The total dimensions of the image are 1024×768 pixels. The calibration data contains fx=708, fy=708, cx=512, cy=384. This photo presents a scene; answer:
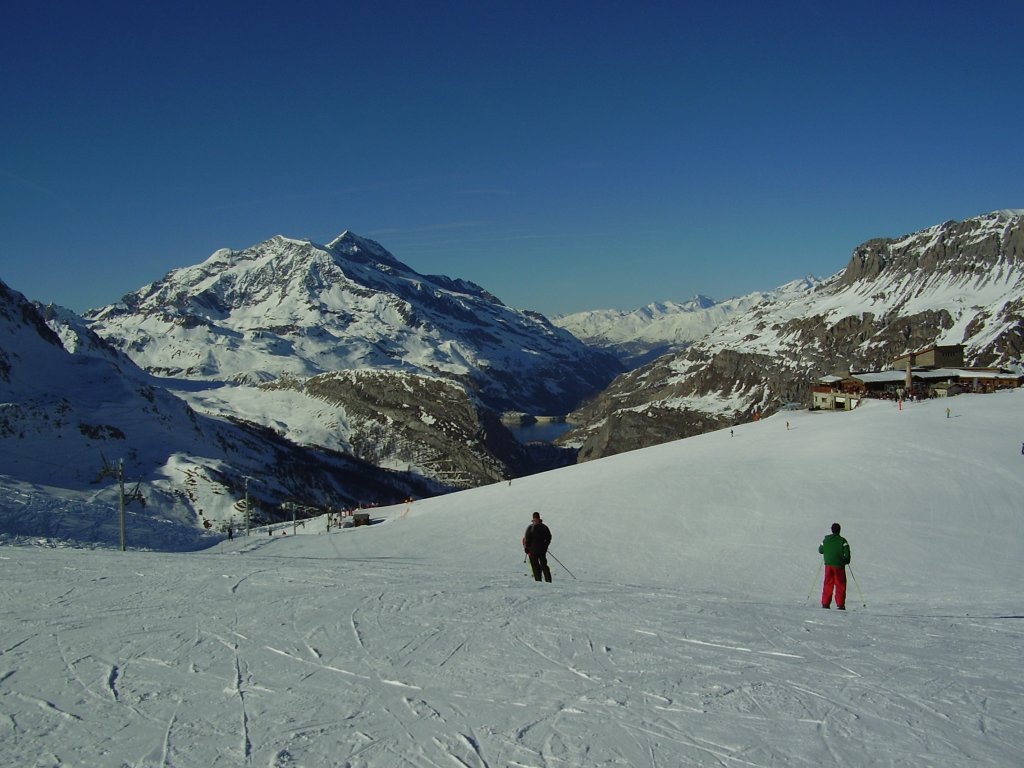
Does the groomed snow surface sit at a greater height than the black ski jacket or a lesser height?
lesser

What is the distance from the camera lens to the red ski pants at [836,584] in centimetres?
1755

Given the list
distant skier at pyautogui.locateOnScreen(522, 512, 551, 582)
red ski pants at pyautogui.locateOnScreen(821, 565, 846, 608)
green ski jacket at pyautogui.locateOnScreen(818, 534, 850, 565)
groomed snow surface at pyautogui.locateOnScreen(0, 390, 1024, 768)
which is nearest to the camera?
groomed snow surface at pyautogui.locateOnScreen(0, 390, 1024, 768)

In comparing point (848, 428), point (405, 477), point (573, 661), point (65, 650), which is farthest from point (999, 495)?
point (405, 477)

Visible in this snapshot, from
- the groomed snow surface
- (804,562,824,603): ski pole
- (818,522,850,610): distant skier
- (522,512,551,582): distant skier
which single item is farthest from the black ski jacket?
(804,562,824,603): ski pole

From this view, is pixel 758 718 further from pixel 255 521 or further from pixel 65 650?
pixel 255 521

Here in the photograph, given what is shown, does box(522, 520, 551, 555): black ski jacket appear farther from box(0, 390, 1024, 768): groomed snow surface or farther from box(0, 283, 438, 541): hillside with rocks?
box(0, 283, 438, 541): hillside with rocks

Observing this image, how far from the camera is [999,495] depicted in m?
32.5

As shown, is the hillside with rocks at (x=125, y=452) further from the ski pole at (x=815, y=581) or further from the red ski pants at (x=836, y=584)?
the red ski pants at (x=836, y=584)

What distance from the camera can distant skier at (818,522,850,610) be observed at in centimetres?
1738

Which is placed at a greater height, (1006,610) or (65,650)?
(65,650)

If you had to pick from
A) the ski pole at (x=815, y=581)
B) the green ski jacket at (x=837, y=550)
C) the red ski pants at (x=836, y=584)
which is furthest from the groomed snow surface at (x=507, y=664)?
the green ski jacket at (x=837, y=550)

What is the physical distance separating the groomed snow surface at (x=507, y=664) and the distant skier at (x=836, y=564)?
91cm

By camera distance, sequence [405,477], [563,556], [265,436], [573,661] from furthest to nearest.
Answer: [405,477] → [265,436] → [563,556] → [573,661]

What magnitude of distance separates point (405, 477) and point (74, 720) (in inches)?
6978
